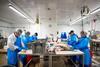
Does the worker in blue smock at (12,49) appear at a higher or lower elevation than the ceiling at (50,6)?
lower

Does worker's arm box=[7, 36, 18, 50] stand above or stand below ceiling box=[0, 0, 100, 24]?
below

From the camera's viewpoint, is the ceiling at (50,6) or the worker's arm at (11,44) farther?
the ceiling at (50,6)

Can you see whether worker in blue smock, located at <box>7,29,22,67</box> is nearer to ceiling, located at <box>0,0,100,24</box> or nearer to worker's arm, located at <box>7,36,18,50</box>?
worker's arm, located at <box>7,36,18,50</box>

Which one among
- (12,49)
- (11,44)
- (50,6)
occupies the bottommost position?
→ (12,49)

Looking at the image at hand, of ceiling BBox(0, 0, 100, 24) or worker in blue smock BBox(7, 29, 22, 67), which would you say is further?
ceiling BBox(0, 0, 100, 24)

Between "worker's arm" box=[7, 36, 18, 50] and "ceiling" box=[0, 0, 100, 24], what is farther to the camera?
"ceiling" box=[0, 0, 100, 24]

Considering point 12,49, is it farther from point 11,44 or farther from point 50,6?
point 50,6

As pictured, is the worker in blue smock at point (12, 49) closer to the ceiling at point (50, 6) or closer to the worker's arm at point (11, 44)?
the worker's arm at point (11, 44)

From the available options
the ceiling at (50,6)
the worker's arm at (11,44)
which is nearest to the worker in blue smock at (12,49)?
the worker's arm at (11,44)

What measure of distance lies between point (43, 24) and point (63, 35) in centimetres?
555

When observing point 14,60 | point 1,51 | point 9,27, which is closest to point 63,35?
point 1,51

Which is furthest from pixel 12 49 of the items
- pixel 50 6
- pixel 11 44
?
pixel 50 6

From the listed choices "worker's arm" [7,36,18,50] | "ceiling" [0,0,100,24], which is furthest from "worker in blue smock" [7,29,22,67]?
"ceiling" [0,0,100,24]

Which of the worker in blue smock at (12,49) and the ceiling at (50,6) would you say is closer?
the worker in blue smock at (12,49)
